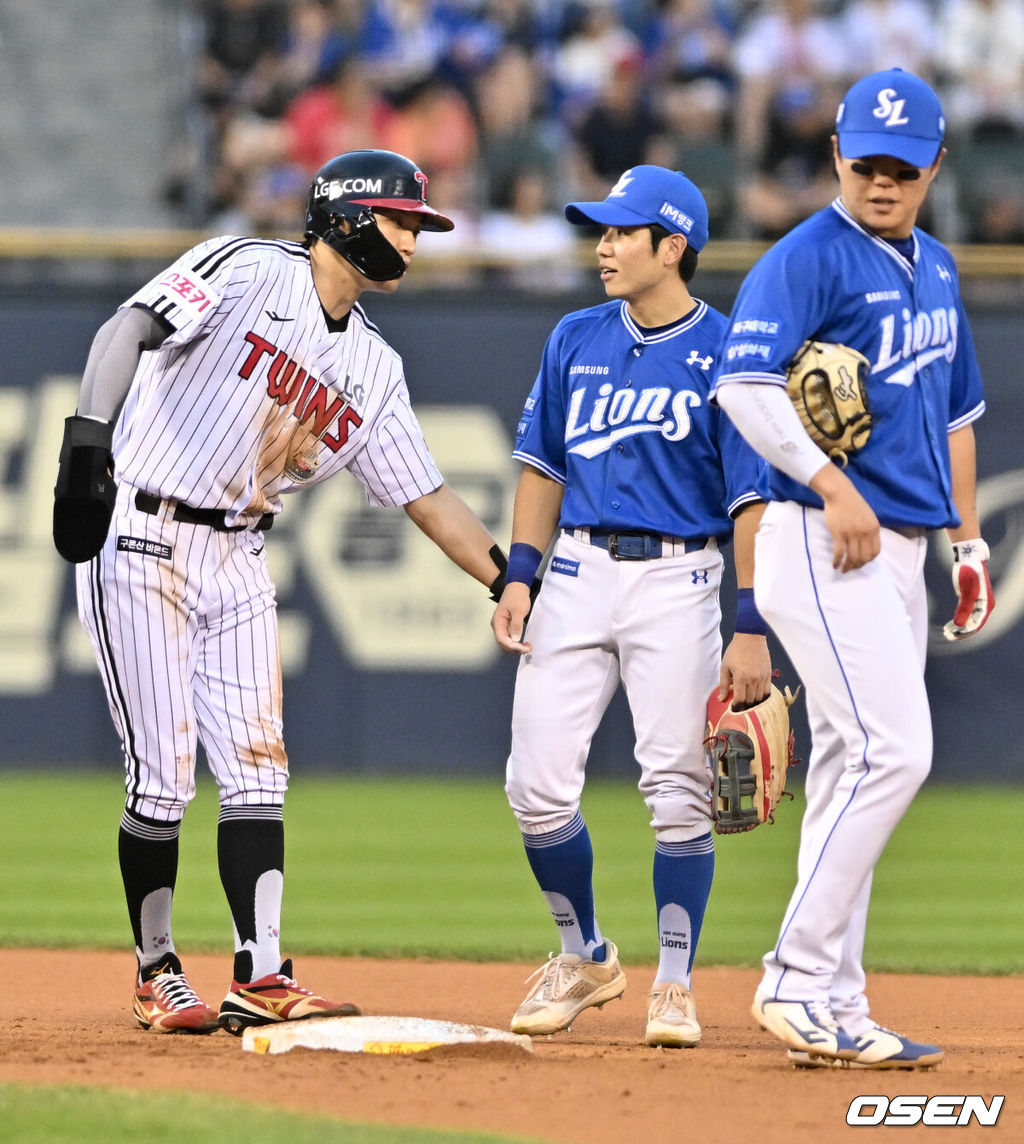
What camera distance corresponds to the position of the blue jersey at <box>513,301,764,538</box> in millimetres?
4906

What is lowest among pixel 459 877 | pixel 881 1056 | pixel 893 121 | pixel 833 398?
pixel 459 877

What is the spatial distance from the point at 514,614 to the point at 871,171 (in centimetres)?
153

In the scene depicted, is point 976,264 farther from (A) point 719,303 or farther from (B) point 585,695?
(B) point 585,695

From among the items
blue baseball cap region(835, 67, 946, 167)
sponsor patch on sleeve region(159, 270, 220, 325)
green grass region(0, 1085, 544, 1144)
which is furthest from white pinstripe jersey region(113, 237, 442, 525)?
green grass region(0, 1085, 544, 1144)

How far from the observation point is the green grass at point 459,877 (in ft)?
23.3

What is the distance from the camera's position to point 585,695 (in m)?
4.95

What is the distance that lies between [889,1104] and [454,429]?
8595 millimetres

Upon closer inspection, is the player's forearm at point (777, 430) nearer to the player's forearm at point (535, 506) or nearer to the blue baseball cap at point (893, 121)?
the blue baseball cap at point (893, 121)

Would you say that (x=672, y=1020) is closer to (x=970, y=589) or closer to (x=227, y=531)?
(x=970, y=589)

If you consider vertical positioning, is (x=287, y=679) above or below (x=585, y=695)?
below

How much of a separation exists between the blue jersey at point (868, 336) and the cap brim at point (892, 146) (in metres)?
0.17

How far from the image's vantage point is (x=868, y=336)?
13.8 ft

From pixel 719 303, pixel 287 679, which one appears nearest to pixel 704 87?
pixel 719 303

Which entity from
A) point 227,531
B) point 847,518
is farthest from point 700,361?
point 227,531
